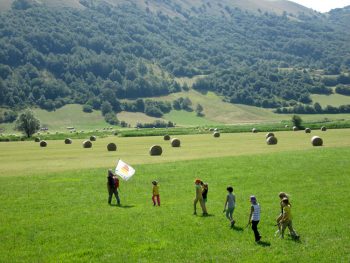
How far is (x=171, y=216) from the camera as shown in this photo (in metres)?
24.6

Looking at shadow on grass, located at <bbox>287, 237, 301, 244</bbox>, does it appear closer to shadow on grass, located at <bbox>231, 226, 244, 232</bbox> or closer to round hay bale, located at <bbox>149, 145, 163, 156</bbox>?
shadow on grass, located at <bbox>231, 226, 244, 232</bbox>

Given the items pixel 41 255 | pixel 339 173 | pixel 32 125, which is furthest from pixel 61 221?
pixel 32 125

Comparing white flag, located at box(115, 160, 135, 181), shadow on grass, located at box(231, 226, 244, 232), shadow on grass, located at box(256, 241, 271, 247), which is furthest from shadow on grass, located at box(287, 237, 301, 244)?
white flag, located at box(115, 160, 135, 181)

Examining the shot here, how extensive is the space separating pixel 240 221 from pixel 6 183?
20680 mm

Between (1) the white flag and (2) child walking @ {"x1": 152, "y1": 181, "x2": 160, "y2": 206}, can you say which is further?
(1) the white flag

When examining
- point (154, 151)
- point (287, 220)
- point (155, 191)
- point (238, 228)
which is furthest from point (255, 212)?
point (154, 151)

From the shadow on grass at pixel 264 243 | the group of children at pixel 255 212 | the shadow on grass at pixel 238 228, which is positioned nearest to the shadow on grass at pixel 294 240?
the group of children at pixel 255 212

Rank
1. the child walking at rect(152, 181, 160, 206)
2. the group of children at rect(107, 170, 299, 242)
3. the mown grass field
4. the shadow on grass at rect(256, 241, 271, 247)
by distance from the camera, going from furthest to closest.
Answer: the child walking at rect(152, 181, 160, 206)
the group of children at rect(107, 170, 299, 242)
the shadow on grass at rect(256, 241, 271, 247)
the mown grass field

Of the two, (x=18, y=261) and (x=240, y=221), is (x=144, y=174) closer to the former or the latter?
(x=240, y=221)

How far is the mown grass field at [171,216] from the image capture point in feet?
60.4

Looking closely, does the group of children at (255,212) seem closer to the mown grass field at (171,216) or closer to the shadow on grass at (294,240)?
the shadow on grass at (294,240)

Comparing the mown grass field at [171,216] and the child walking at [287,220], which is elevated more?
the child walking at [287,220]

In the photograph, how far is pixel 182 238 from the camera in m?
20.5

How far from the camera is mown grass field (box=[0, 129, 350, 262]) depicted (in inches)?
725
